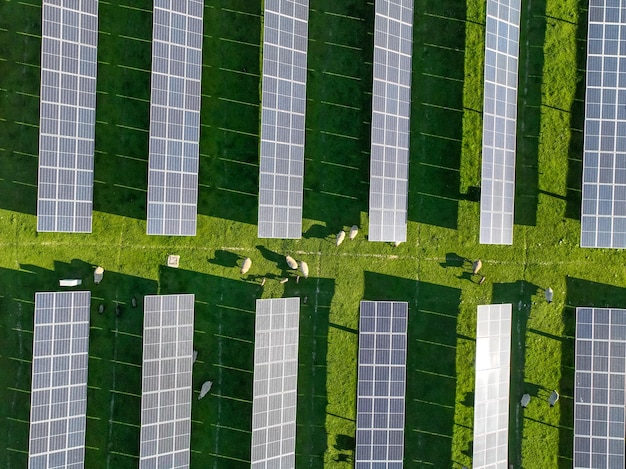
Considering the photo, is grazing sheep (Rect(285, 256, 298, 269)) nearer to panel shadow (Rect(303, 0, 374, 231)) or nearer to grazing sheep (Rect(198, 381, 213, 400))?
panel shadow (Rect(303, 0, 374, 231))

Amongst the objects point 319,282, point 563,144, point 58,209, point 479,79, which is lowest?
point 319,282

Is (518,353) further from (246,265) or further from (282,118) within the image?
(282,118)

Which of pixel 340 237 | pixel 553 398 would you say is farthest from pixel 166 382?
pixel 553 398

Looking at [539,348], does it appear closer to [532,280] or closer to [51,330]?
[532,280]

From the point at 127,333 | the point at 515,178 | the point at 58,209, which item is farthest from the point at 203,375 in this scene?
the point at 515,178

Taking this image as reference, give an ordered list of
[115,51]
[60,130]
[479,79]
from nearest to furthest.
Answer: [60,130]
[115,51]
[479,79]

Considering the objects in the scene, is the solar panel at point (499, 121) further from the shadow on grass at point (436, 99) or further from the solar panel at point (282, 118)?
the solar panel at point (282, 118)

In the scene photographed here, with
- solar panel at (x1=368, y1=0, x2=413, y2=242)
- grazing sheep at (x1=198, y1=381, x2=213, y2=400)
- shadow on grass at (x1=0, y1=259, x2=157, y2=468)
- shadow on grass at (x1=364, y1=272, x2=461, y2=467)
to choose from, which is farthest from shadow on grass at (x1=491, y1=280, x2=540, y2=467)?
shadow on grass at (x1=0, y1=259, x2=157, y2=468)
